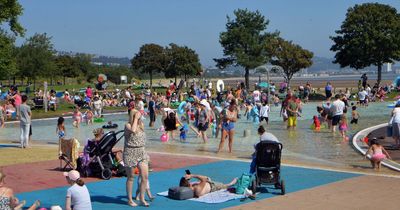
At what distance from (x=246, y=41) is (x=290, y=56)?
17.2 feet

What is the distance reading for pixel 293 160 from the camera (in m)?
15.7

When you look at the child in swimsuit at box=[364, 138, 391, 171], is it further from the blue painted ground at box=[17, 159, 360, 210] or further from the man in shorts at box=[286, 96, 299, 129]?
the man in shorts at box=[286, 96, 299, 129]

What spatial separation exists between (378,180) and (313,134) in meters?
10.1

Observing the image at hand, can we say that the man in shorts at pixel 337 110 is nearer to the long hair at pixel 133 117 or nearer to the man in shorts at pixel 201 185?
the man in shorts at pixel 201 185

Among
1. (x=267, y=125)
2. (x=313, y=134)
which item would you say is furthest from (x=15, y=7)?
(x=313, y=134)

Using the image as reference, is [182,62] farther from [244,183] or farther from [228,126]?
[244,183]

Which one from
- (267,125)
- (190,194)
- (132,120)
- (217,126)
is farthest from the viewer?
(267,125)

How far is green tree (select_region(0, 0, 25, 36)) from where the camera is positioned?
3806cm

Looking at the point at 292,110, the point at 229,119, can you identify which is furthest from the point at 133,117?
the point at 292,110

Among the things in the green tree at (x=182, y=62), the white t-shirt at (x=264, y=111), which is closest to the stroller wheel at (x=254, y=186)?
the white t-shirt at (x=264, y=111)

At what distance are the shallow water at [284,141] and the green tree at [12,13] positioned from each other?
1156cm

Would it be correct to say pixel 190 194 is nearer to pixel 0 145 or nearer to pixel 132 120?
pixel 132 120

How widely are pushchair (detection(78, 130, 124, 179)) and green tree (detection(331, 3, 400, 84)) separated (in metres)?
42.7

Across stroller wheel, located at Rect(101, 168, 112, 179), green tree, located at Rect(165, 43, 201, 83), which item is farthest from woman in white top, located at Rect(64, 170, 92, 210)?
green tree, located at Rect(165, 43, 201, 83)
